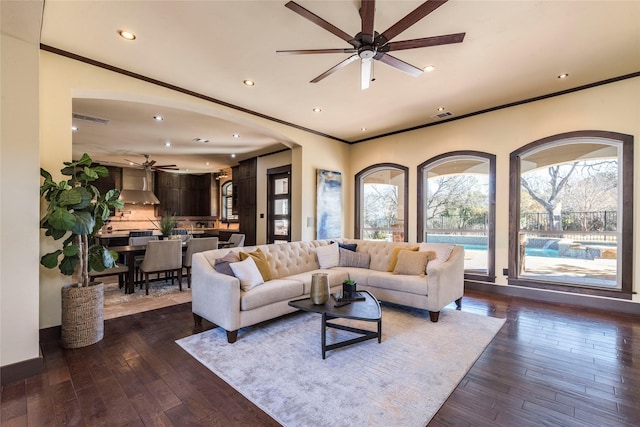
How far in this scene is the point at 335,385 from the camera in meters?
2.25

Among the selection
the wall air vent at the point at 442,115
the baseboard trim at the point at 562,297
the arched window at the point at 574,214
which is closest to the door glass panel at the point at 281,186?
the wall air vent at the point at 442,115

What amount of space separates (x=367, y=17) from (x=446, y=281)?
309cm

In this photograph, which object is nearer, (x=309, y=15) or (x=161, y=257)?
(x=309, y=15)

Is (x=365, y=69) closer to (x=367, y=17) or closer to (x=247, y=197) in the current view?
(x=367, y=17)

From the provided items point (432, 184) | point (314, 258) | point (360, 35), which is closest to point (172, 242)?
point (314, 258)

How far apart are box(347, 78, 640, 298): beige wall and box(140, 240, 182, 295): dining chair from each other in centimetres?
446

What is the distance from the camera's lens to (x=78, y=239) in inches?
118

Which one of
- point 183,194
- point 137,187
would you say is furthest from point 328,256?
point 183,194

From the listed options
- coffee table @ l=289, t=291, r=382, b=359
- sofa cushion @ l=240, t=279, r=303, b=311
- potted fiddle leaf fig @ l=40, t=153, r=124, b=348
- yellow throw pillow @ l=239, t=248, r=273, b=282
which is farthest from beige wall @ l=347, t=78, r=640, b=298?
potted fiddle leaf fig @ l=40, t=153, r=124, b=348

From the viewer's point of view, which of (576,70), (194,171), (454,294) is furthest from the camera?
(194,171)

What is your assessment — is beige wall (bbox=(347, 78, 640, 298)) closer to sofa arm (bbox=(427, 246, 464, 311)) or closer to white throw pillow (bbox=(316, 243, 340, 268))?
→ sofa arm (bbox=(427, 246, 464, 311))

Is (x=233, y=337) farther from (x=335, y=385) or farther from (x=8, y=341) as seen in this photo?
(x=8, y=341)

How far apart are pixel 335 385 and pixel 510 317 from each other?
2844mm

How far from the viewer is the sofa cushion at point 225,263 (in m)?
3.34
